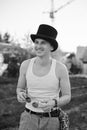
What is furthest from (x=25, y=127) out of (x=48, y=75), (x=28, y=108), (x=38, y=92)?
(x=48, y=75)

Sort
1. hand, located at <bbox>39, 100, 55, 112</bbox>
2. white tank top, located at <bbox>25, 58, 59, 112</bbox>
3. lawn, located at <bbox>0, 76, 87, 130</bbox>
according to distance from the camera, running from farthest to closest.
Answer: lawn, located at <bbox>0, 76, 87, 130</bbox>
white tank top, located at <bbox>25, 58, 59, 112</bbox>
hand, located at <bbox>39, 100, 55, 112</bbox>

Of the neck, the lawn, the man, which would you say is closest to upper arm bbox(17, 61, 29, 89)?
the man

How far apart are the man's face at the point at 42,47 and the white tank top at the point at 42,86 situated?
0.15 m

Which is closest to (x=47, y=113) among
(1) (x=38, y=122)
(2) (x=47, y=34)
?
(1) (x=38, y=122)

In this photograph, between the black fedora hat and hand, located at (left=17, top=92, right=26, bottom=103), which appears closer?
hand, located at (left=17, top=92, right=26, bottom=103)

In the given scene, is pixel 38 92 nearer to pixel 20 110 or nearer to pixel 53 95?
pixel 53 95

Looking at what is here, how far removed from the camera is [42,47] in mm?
2574

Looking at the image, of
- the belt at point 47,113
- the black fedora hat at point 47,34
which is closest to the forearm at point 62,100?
the belt at point 47,113

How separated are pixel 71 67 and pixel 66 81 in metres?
21.4

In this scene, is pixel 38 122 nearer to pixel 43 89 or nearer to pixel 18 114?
pixel 43 89

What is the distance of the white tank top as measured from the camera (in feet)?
8.04

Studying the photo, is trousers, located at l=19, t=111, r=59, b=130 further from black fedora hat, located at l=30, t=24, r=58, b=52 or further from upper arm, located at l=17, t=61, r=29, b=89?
black fedora hat, located at l=30, t=24, r=58, b=52

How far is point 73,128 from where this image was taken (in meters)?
5.48

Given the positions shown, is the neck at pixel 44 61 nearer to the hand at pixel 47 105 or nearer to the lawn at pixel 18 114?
the hand at pixel 47 105
